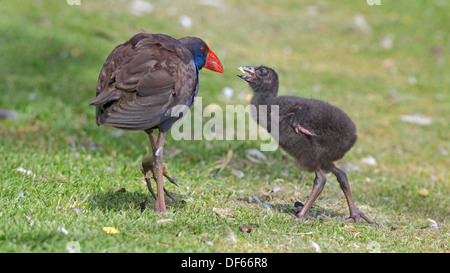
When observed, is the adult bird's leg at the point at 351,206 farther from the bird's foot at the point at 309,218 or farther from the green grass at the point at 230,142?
the bird's foot at the point at 309,218

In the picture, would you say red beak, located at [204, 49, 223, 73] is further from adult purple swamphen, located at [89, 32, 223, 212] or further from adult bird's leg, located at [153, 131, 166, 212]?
adult bird's leg, located at [153, 131, 166, 212]

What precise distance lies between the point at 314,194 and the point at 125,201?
175cm

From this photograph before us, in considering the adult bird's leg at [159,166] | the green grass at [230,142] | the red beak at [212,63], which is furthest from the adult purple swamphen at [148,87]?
the green grass at [230,142]

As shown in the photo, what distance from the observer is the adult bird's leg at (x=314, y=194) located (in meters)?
5.26

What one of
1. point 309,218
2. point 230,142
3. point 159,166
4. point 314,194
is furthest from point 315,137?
point 230,142

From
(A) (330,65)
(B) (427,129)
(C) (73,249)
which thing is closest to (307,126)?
(C) (73,249)

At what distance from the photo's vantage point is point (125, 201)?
Result: 527 cm

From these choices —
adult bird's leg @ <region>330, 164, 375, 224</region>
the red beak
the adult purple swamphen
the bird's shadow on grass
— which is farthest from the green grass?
the red beak

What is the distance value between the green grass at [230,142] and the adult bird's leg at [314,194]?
0.18m

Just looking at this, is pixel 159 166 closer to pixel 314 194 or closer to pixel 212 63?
pixel 212 63

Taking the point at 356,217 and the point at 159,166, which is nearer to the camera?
the point at 159,166

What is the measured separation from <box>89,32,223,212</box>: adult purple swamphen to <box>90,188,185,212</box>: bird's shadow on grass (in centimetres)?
27

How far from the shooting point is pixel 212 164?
6.83 m

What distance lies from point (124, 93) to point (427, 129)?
6457mm
